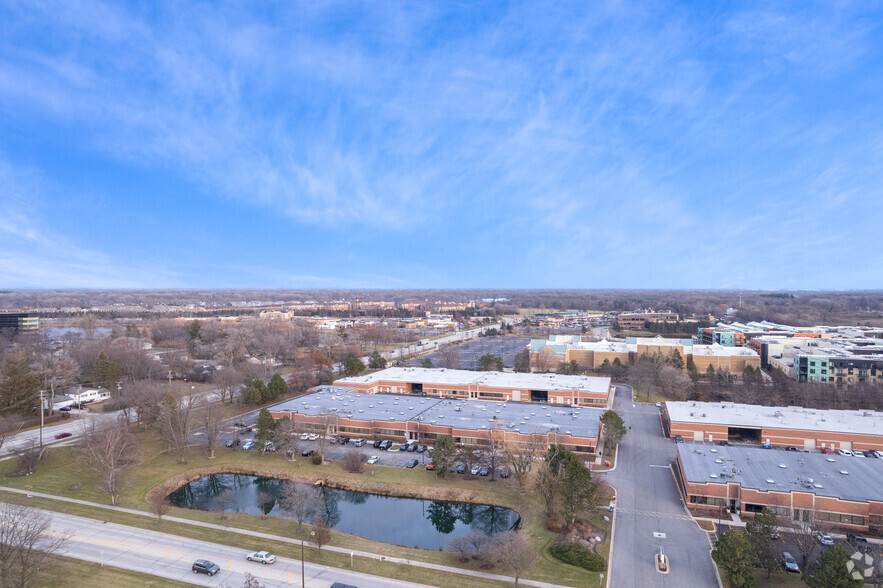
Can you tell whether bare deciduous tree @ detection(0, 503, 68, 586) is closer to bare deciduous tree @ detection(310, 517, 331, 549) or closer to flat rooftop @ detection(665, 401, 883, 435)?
bare deciduous tree @ detection(310, 517, 331, 549)

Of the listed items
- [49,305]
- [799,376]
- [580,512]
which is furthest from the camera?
[49,305]

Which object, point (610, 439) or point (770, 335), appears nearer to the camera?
point (610, 439)

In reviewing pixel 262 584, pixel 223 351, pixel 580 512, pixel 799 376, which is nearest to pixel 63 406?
pixel 223 351

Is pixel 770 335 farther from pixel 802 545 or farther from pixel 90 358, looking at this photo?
A: pixel 90 358

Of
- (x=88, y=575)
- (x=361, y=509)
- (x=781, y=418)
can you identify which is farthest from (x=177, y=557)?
(x=781, y=418)

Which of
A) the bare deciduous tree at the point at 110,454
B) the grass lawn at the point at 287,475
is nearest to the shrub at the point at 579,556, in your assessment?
the grass lawn at the point at 287,475

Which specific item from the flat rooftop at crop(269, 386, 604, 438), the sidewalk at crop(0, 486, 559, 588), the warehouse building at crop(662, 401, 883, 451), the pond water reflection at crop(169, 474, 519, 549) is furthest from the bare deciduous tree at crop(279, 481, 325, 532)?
the warehouse building at crop(662, 401, 883, 451)

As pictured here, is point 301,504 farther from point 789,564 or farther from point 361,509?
point 789,564
